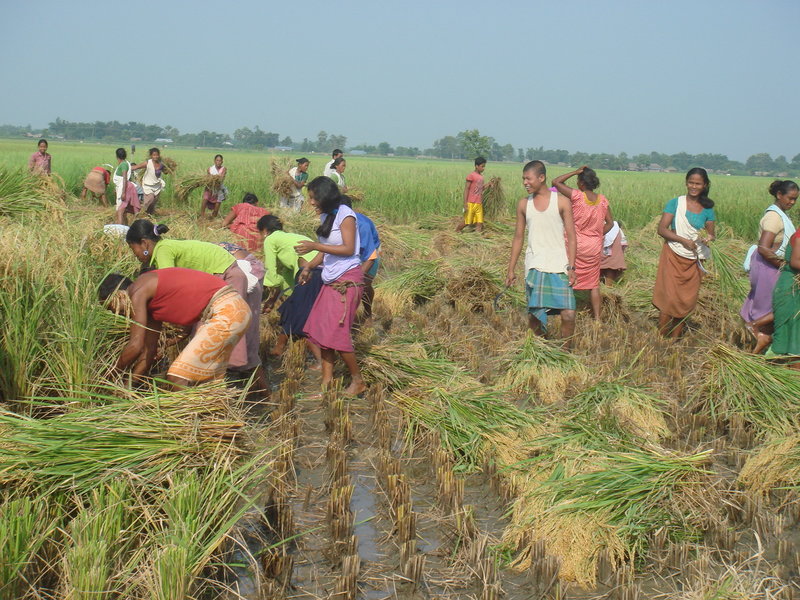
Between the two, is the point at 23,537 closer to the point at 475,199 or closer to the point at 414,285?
the point at 414,285

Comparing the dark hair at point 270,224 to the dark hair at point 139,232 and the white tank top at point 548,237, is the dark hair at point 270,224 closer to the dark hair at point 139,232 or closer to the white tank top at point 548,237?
the dark hair at point 139,232

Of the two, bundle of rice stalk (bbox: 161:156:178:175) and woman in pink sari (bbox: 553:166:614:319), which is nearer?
woman in pink sari (bbox: 553:166:614:319)

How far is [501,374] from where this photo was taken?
222 inches

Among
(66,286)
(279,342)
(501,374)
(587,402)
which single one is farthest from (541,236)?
(66,286)

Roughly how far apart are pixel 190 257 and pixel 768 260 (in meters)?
4.02

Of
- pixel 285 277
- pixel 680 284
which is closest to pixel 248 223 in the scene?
pixel 285 277

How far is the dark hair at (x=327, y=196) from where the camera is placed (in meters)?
4.79

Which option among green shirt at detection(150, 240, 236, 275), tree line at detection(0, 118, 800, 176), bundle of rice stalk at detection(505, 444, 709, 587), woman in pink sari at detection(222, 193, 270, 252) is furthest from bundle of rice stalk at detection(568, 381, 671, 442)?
tree line at detection(0, 118, 800, 176)

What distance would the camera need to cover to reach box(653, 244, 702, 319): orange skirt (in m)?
6.46

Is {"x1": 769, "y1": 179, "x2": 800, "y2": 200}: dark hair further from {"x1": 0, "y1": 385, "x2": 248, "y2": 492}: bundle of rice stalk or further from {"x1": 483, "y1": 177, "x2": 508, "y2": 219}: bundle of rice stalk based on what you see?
{"x1": 483, "y1": 177, "x2": 508, "y2": 219}: bundle of rice stalk

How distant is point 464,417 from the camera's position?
14.5 feet

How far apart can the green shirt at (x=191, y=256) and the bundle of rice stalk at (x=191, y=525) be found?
1.75m

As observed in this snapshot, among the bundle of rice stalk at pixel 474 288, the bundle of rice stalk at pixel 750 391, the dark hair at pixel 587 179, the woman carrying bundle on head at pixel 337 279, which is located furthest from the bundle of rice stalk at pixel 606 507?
the bundle of rice stalk at pixel 474 288

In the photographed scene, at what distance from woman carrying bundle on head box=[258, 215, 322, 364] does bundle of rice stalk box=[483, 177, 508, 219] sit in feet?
25.5
